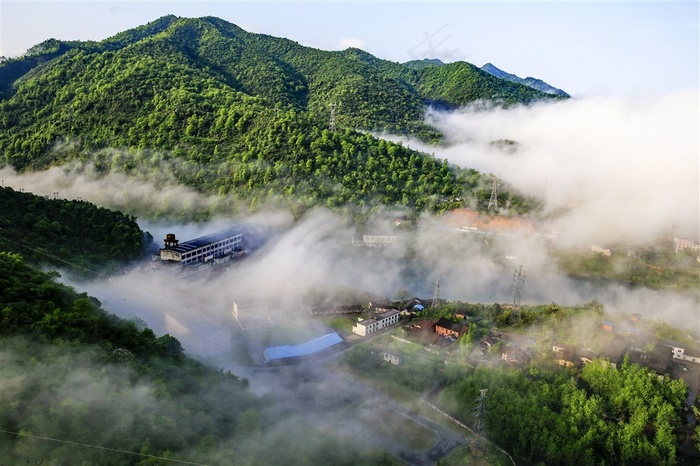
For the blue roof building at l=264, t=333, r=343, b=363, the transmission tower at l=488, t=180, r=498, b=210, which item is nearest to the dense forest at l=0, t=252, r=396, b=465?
the blue roof building at l=264, t=333, r=343, b=363

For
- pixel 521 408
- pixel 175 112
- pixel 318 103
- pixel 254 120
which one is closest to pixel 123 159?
pixel 175 112

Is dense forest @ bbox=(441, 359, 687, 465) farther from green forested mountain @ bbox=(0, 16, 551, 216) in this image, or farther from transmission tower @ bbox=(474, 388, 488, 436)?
green forested mountain @ bbox=(0, 16, 551, 216)

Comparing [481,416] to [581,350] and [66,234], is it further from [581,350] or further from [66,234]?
[66,234]

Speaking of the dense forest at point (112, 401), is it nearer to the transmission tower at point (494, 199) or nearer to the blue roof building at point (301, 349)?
the blue roof building at point (301, 349)

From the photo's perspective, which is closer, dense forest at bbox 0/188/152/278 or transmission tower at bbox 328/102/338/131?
dense forest at bbox 0/188/152/278

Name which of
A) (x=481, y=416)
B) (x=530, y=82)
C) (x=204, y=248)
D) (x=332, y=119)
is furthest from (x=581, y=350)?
(x=530, y=82)

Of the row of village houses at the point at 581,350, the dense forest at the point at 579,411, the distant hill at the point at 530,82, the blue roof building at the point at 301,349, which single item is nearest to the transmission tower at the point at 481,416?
the dense forest at the point at 579,411
